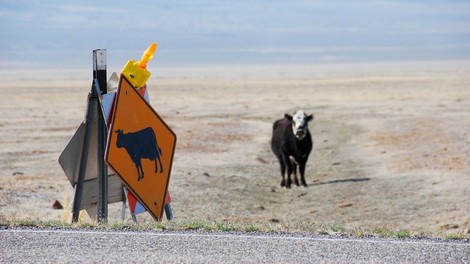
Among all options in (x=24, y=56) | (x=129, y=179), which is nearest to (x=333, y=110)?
(x=129, y=179)

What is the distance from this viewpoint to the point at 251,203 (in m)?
19.0

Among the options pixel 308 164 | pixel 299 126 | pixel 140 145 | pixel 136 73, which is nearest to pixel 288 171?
pixel 299 126

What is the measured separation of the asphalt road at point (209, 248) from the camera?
8584 mm

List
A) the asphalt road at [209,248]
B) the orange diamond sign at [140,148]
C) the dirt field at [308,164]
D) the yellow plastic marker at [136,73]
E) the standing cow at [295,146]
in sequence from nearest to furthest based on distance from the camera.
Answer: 1. the asphalt road at [209,248]
2. the orange diamond sign at [140,148]
3. the yellow plastic marker at [136,73]
4. the dirt field at [308,164]
5. the standing cow at [295,146]

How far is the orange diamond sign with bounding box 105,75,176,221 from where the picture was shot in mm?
10898

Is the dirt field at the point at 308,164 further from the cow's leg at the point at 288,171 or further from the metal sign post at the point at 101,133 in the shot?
the metal sign post at the point at 101,133

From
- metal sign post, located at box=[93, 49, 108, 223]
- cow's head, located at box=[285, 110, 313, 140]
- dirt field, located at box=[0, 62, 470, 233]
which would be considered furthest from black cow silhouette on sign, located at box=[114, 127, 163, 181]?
cow's head, located at box=[285, 110, 313, 140]

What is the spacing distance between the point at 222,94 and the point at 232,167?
1455 inches

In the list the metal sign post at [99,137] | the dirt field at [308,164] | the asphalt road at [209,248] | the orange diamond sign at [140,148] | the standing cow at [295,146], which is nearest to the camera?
the asphalt road at [209,248]

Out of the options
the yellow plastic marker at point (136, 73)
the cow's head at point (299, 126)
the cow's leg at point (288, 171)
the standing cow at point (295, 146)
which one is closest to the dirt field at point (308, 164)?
the cow's leg at point (288, 171)

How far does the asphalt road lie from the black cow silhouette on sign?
1.49 metres

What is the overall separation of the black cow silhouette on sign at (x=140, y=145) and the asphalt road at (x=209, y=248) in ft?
4.90

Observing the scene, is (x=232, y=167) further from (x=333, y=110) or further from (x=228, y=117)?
(x=333, y=110)

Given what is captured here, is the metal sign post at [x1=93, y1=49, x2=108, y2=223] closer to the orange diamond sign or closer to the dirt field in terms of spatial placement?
the orange diamond sign
